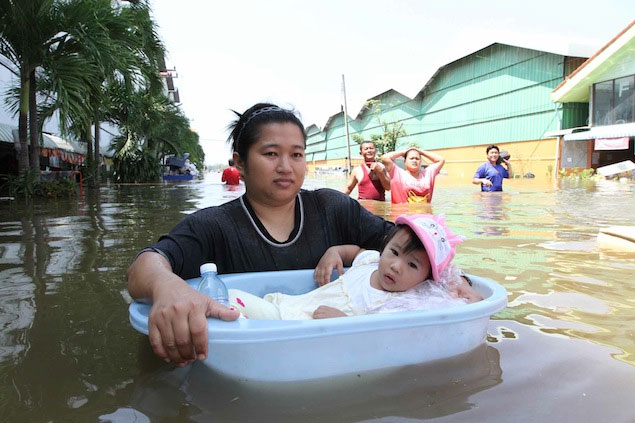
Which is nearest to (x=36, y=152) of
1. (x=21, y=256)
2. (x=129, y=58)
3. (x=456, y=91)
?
(x=129, y=58)

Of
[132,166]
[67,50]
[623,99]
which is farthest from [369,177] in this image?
[623,99]

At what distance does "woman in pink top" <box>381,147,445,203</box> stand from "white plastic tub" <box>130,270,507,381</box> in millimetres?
5027

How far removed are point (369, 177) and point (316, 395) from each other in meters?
5.59

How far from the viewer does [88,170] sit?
1494 cm

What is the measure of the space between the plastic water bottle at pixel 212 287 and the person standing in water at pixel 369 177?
4.75 metres

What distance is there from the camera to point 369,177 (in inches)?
273

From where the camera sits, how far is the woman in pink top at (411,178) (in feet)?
21.8

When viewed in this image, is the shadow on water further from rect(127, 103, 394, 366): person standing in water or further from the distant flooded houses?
the distant flooded houses

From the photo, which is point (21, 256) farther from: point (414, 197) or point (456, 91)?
point (456, 91)

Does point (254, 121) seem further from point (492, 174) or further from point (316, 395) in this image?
point (492, 174)

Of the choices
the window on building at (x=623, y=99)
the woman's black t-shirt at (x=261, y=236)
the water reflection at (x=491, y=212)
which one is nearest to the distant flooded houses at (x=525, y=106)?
the window on building at (x=623, y=99)

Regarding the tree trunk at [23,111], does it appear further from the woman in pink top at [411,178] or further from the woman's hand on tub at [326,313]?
the woman's hand on tub at [326,313]

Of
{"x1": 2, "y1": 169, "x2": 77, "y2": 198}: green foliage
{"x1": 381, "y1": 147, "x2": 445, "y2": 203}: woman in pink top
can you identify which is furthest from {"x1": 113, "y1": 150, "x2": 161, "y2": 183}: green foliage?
{"x1": 381, "y1": 147, "x2": 445, "y2": 203}: woman in pink top

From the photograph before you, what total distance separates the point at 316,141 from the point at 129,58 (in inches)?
2368
